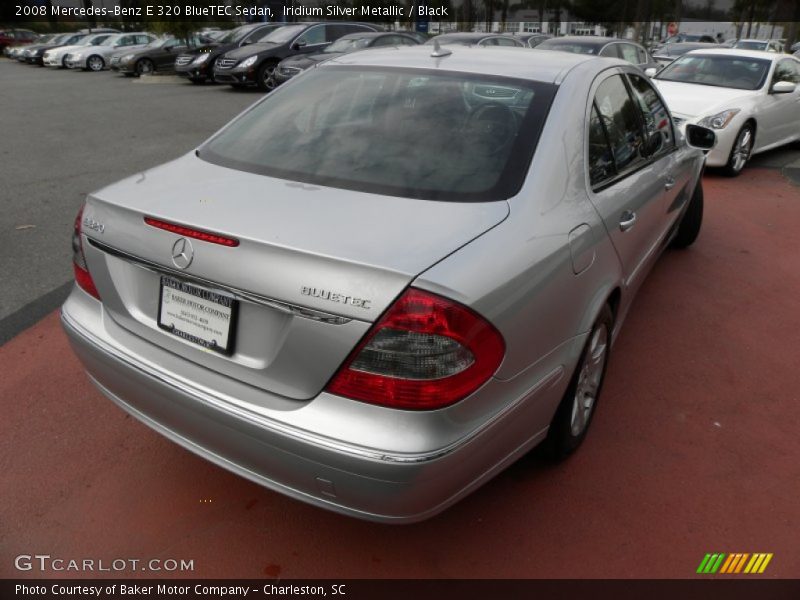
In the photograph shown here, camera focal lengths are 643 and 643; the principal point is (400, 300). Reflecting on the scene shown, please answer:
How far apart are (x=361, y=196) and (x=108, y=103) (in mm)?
14260

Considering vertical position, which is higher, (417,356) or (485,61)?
(485,61)

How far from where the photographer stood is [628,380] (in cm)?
349

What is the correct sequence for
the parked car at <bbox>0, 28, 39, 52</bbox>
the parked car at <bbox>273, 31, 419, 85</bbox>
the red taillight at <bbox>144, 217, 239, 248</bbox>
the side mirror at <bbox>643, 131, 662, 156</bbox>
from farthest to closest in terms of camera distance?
1. the parked car at <bbox>0, 28, 39, 52</bbox>
2. the parked car at <bbox>273, 31, 419, 85</bbox>
3. the side mirror at <bbox>643, 131, 662, 156</bbox>
4. the red taillight at <bbox>144, 217, 239, 248</bbox>

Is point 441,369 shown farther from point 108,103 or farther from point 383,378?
point 108,103

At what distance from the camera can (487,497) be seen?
Answer: 2609 millimetres

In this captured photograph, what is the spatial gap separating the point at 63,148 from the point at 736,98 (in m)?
9.05

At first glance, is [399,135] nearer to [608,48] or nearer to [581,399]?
[581,399]

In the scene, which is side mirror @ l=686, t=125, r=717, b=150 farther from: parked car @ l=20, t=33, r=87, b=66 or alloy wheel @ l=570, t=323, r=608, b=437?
parked car @ l=20, t=33, r=87, b=66

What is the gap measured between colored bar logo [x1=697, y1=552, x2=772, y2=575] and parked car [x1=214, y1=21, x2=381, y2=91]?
51.0ft

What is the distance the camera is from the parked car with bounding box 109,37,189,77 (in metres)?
20.8

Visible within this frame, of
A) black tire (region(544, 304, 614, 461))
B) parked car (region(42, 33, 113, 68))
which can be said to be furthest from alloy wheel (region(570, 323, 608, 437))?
parked car (region(42, 33, 113, 68))

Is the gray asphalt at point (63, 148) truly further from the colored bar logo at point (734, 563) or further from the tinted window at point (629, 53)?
the tinted window at point (629, 53)

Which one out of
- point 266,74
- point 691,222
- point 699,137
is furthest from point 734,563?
point 266,74

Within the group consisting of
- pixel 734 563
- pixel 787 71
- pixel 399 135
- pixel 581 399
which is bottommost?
pixel 734 563
